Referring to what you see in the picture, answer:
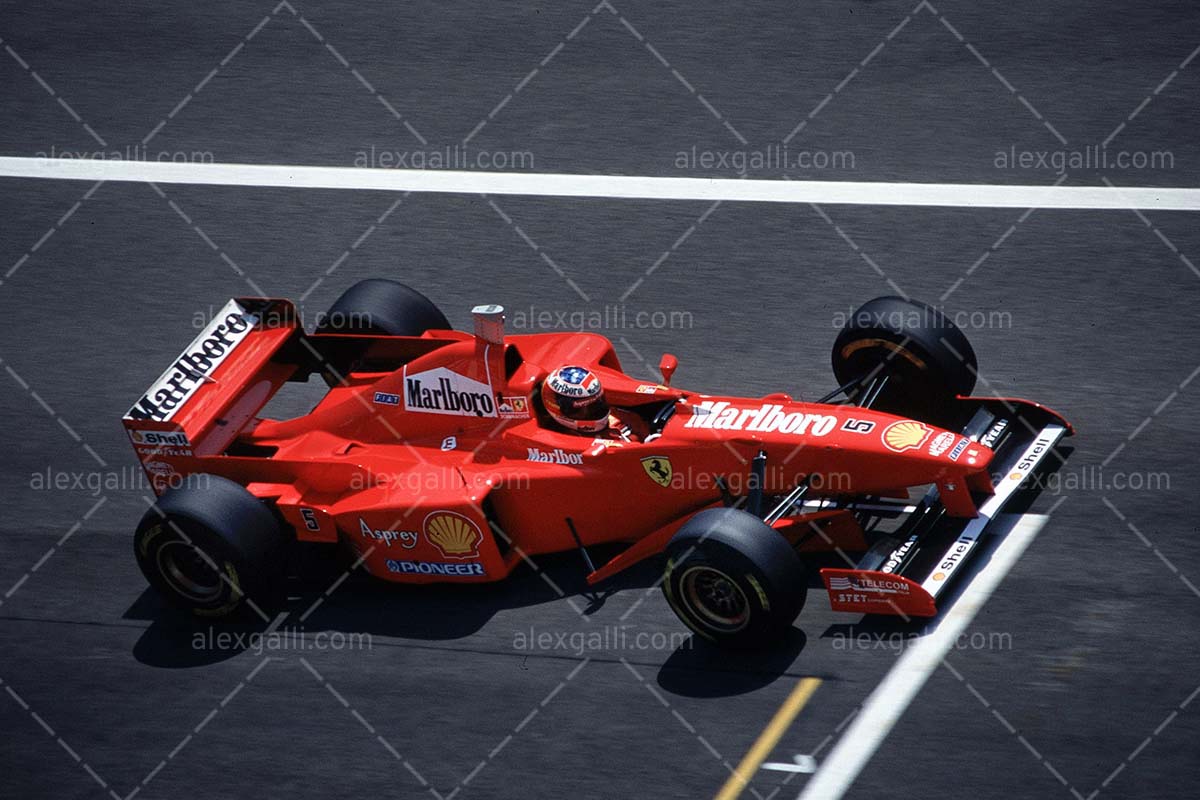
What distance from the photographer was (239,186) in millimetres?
14195

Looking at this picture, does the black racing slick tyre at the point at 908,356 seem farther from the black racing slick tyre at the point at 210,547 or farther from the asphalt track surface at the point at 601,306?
the black racing slick tyre at the point at 210,547

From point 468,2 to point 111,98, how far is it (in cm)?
369

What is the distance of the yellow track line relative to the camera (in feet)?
25.8

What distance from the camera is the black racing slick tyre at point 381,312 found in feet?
34.8

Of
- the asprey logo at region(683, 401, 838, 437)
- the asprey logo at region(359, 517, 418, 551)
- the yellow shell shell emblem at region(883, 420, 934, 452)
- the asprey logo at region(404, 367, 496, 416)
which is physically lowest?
the asprey logo at region(359, 517, 418, 551)

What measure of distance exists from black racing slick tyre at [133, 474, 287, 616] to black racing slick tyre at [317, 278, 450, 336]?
188 cm

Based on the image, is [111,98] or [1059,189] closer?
[1059,189]

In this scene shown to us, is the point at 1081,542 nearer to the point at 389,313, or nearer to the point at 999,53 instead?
the point at 389,313

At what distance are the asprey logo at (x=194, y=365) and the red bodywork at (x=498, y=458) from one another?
0.04 ft

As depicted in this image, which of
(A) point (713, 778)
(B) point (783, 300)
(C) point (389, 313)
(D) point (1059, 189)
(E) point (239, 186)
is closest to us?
(A) point (713, 778)

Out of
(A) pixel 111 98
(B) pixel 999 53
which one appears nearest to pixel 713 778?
(B) pixel 999 53

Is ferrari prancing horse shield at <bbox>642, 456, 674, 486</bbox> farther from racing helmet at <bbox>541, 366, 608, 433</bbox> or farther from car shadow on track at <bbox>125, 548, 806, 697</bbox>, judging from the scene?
car shadow on track at <bbox>125, 548, 806, 697</bbox>

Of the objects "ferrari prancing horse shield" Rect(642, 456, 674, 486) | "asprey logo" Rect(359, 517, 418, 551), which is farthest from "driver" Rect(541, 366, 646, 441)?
"asprey logo" Rect(359, 517, 418, 551)

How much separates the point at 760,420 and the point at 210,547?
3.11 meters
